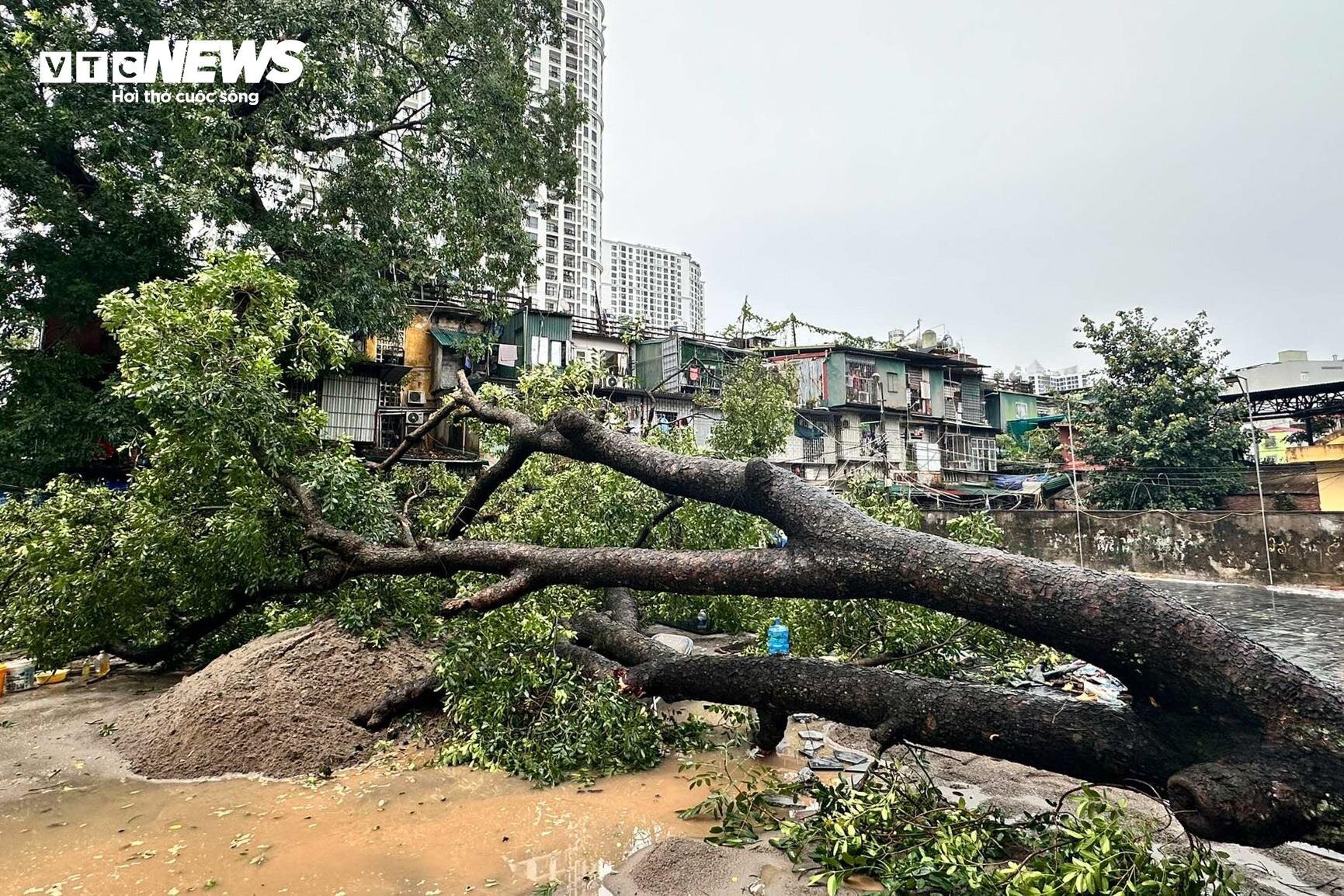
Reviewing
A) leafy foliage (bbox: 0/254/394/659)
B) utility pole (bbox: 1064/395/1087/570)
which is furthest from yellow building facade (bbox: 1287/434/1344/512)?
leafy foliage (bbox: 0/254/394/659)

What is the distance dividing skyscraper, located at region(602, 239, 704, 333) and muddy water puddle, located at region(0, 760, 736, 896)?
288 ft

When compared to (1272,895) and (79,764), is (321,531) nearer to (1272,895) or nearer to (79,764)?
(79,764)

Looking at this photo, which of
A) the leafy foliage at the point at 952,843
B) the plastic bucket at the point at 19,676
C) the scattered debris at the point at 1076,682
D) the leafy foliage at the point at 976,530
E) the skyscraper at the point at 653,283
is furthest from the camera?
the skyscraper at the point at 653,283

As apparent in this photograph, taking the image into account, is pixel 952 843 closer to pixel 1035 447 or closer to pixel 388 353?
pixel 388 353

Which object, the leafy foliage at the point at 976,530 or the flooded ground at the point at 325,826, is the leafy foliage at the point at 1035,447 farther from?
the flooded ground at the point at 325,826

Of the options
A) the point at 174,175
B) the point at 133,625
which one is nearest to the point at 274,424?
the point at 133,625

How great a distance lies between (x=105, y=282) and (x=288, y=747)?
379 inches

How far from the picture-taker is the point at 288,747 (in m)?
5.76

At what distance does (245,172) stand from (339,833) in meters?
10.0

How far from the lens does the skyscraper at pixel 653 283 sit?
3795 inches

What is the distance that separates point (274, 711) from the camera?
594 centimetres

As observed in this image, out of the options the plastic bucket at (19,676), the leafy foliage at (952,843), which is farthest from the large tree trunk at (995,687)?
the plastic bucket at (19,676)

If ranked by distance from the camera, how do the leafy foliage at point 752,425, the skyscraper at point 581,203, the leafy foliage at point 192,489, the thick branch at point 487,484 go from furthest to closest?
1. the skyscraper at point 581,203
2. the leafy foliage at point 752,425
3. the leafy foliage at point 192,489
4. the thick branch at point 487,484

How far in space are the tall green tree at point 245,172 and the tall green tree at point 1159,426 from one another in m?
18.3
